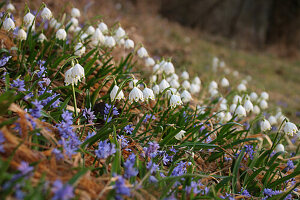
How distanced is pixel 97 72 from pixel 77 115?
1116 mm

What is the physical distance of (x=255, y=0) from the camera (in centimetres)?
1338

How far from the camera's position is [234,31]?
43.9ft

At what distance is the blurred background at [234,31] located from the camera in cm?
994

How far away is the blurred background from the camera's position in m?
9.94

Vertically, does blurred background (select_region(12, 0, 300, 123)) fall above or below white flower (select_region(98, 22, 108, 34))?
above

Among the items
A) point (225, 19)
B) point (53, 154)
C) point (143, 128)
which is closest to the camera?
point (53, 154)

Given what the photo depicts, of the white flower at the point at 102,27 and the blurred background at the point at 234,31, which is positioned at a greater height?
the blurred background at the point at 234,31

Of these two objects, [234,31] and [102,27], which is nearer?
[102,27]

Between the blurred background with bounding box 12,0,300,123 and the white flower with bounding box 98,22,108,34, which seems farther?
the blurred background with bounding box 12,0,300,123

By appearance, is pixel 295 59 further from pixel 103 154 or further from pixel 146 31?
pixel 103 154

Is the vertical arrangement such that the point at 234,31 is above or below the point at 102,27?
above

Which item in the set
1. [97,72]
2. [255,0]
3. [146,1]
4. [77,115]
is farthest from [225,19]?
[77,115]

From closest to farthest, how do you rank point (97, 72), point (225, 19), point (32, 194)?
point (32, 194), point (97, 72), point (225, 19)

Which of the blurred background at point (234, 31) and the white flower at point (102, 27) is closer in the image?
the white flower at point (102, 27)
